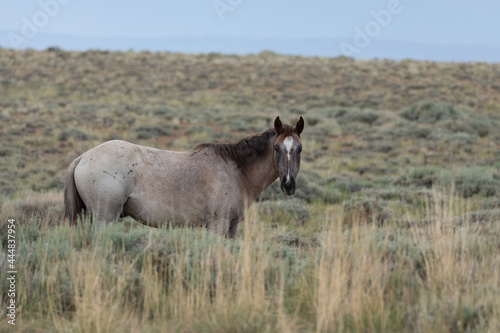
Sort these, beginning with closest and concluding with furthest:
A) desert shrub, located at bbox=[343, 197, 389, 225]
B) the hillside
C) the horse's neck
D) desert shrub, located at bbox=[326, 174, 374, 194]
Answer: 1. the horse's neck
2. desert shrub, located at bbox=[343, 197, 389, 225]
3. desert shrub, located at bbox=[326, 174, 374, 194]
4. the hillside

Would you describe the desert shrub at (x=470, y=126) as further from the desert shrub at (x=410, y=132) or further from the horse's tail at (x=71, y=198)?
the horse's tail at (x=71, y=198)

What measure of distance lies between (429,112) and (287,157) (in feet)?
74.5

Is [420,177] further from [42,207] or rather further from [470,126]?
[42,207]

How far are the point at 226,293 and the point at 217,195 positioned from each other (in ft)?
7.43

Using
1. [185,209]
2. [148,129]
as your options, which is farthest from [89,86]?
[185,209]

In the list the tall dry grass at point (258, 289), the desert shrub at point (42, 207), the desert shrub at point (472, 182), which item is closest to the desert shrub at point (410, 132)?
the desert shrub at point (472, 182)

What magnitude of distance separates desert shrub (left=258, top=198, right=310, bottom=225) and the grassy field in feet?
0.15

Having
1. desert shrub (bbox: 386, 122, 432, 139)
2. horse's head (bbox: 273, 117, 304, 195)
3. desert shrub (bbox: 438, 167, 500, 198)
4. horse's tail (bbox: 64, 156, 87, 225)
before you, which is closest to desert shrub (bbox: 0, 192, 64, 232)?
horse's tail (bbox: 64, 156, 87, 225)

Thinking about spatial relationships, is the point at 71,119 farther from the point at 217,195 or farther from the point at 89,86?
the point at 217,195

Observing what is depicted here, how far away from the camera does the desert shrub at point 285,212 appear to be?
1021 centimetres

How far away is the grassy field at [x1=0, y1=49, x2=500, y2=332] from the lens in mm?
4223

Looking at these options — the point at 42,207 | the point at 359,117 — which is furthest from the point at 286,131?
the point at 359,117

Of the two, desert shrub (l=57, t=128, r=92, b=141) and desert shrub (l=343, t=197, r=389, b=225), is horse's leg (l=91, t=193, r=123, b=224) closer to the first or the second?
desert shrub (l=343, t=197, r=389, b=225)

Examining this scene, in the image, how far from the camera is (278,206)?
436 inches
